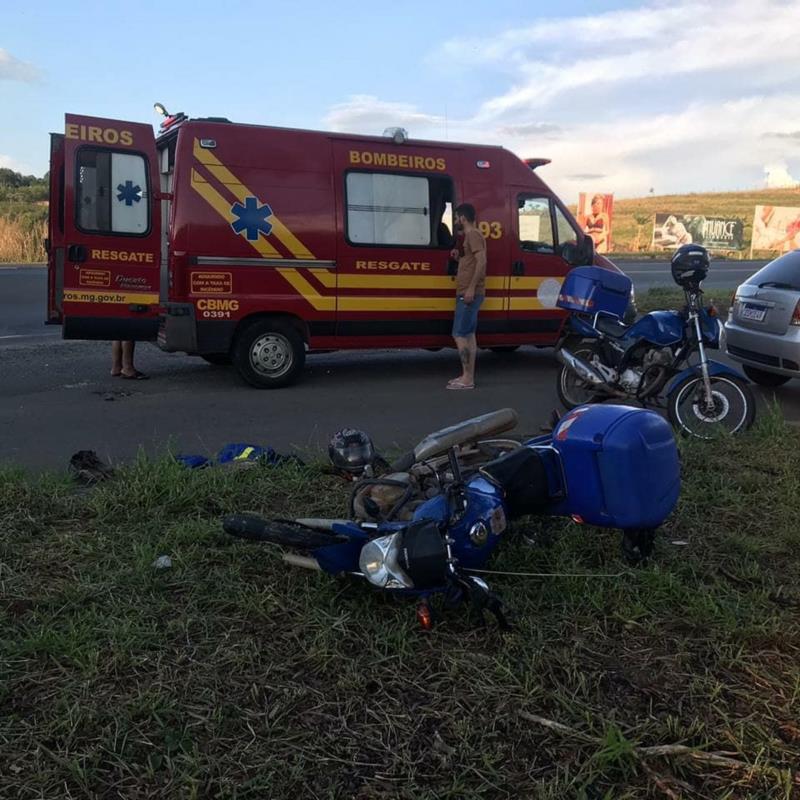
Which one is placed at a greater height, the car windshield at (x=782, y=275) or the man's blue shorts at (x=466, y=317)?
the car windshield at (x=782, y=275)

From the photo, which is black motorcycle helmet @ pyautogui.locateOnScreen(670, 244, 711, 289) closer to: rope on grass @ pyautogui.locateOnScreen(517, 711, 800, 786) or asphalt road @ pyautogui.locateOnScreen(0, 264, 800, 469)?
asphalt road @ pyautogui.locateOnScreen(0, 264, 800, 469)

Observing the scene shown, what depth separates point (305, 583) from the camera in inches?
128

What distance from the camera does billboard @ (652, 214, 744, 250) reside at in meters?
40.3

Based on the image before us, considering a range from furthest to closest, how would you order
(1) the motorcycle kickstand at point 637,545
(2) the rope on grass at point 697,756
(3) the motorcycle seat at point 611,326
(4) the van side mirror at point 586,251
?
(4) the van side mirror at point 586,251, (3) the motorcycle seat at point 611,326, (1) the motorcycle kickstand at point 637,545, (2) the rope on grass at point 697,756

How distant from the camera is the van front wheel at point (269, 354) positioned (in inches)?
312

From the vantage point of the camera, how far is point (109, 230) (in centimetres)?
738

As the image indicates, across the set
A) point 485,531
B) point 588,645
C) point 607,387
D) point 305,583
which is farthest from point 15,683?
point 607,387

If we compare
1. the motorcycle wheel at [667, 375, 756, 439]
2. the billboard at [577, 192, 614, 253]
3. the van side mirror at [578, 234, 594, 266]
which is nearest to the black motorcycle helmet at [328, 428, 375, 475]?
the motorcycle wheel at [667, 375, 756, 439]

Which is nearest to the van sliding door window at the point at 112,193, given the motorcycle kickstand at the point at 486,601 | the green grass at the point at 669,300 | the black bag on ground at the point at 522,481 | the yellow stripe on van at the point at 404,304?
the yellow stripe on van at the point at 404,304

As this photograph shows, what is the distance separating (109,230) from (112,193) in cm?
34

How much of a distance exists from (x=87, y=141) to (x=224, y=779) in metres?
6.53

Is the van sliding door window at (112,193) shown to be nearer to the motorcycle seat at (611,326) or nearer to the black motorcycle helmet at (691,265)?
the motorcycle seat at (611,326)

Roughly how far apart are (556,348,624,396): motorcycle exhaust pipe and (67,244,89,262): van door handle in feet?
14.8

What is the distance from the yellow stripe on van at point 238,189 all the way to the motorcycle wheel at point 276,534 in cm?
499
